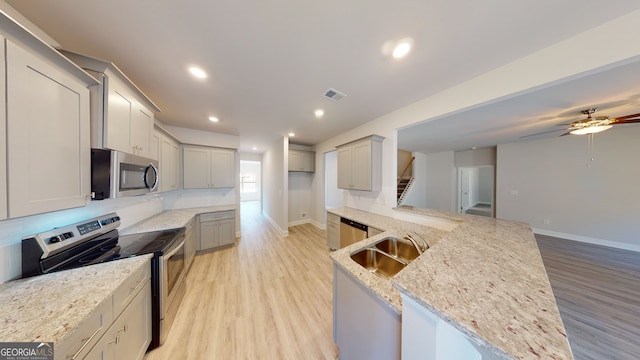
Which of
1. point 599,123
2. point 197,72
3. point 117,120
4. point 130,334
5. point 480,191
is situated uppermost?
point 197,72

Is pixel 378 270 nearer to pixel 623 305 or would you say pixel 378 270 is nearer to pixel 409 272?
pixel 409 272

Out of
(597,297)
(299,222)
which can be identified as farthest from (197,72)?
(597,297)

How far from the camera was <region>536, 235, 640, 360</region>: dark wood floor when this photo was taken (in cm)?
162

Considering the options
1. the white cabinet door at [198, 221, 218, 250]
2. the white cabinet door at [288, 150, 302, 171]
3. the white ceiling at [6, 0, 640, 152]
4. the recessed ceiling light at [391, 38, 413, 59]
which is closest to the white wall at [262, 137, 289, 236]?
the white cabinet door at [288, 150, 302, 171]

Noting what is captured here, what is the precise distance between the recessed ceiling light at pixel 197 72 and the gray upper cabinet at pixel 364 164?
235cm

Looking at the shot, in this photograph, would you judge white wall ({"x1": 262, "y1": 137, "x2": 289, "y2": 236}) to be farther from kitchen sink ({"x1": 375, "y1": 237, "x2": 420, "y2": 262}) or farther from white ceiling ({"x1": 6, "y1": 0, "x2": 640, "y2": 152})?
kitchen sink ({"x1": 375, "y1": 237, "x2": 420, "y2": 262})

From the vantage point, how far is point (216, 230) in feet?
11.4

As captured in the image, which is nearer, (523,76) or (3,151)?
(3,151)

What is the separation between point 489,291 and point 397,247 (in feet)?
3.37

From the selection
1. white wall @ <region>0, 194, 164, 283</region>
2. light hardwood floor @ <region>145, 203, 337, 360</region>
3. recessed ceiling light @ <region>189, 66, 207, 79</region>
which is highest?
recessed ceiling light @ <region>189, 66, 207, 79</region>

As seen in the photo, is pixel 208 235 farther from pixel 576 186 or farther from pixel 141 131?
pixel 576 186

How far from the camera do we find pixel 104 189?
4.39 feet

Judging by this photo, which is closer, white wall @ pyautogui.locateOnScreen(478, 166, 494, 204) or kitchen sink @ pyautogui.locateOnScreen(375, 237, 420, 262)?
kitchen sink @ pyautogui.locateOnScreen(375, 237, 420, 262)

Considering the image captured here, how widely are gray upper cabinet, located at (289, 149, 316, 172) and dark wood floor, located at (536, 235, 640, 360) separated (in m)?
4.78
